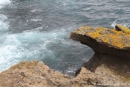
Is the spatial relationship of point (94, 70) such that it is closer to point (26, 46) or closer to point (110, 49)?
point (110, 49)

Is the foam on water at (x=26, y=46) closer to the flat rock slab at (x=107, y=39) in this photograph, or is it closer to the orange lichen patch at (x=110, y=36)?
the flat rock slab at (x=107, y=39)

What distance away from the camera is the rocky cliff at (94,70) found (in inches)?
435

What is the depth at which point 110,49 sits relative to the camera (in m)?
14.4

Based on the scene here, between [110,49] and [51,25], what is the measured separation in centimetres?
1892

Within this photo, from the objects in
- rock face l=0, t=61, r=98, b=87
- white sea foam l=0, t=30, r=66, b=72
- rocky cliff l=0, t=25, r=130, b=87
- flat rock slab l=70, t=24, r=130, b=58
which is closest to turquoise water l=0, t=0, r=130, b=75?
white sea foam l=0, t=30, r=66, b=72

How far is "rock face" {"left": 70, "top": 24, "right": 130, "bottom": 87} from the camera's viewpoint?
13756 millimetres

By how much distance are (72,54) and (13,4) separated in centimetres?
2028

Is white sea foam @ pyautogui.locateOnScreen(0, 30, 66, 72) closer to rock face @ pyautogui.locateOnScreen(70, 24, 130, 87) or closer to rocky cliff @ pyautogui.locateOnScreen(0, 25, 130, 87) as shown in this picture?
rocky cliff @ pyautogui.locateOnScreen(0, 25, 130, 87)

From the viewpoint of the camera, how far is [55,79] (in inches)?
443

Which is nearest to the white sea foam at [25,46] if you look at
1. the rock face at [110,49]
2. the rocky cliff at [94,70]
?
the rocky cliff at [94,70]

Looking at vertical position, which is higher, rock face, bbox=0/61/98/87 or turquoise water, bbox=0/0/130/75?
rock face, bbox=0/61/98/87

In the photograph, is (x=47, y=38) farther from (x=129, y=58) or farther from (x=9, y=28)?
(x=129, y=58)

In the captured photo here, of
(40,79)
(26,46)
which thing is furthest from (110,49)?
(26,46)

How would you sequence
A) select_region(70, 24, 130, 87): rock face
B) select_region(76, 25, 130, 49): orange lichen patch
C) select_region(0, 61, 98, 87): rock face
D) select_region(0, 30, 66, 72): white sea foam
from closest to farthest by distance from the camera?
select_region(0, 61, 98, 87): rock face → select_region(70, 24, 130, 87): rock face → select_region(76, 25, 130, 49): orange lichen patch → select_region(0, 30, 66, 72): white sea foam
